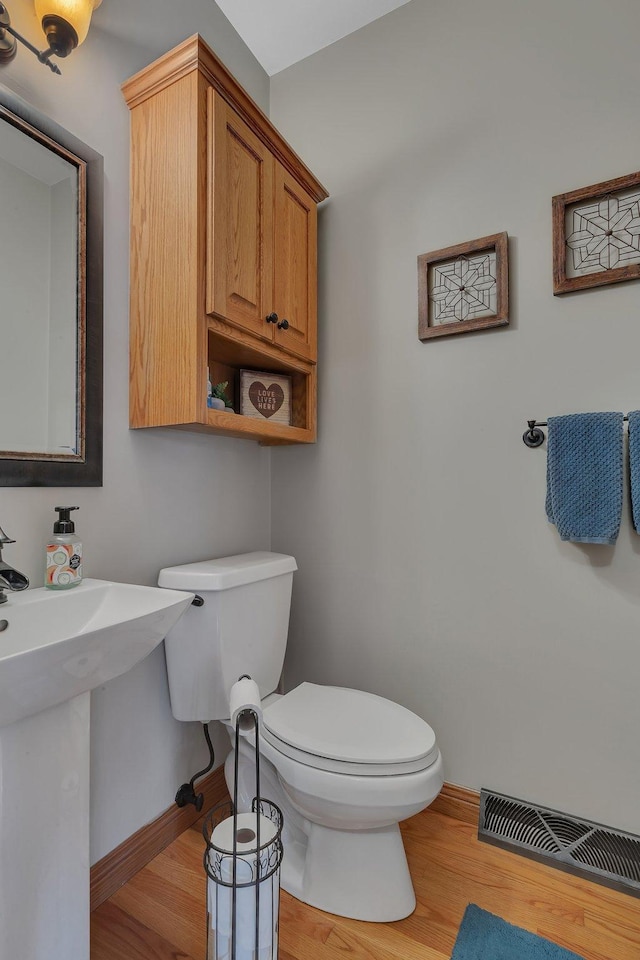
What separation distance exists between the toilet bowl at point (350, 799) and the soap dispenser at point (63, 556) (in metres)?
0.62

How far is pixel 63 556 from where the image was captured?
3.52 ft

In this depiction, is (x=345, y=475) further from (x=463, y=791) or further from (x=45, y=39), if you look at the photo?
(x=45, y=39)

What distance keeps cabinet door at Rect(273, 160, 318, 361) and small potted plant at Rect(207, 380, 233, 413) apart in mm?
232

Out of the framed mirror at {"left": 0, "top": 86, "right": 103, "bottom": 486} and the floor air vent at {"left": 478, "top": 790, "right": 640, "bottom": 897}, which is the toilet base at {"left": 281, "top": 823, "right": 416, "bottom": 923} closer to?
the floor air vent at {"left": 478, "top": 790, "right": 640, "bottom": 897}

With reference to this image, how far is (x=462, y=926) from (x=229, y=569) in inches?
40.2

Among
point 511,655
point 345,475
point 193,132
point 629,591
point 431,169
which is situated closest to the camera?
point 193,132

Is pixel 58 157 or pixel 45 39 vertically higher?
pixel 45 39

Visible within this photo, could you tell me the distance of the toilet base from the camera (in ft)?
3.92

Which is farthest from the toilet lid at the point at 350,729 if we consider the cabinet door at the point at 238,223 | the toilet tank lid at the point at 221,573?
the cabinet door at the point at 238,223

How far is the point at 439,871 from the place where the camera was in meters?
1.34

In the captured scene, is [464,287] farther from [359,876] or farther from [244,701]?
[359,876]

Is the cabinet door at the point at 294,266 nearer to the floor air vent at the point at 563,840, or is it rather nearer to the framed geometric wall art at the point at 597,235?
the framed geometric wall art at the point at 597,235

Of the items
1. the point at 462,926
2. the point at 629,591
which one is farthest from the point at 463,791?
the point at 629,591

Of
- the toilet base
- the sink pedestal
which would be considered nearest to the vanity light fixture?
the sink pedestal
